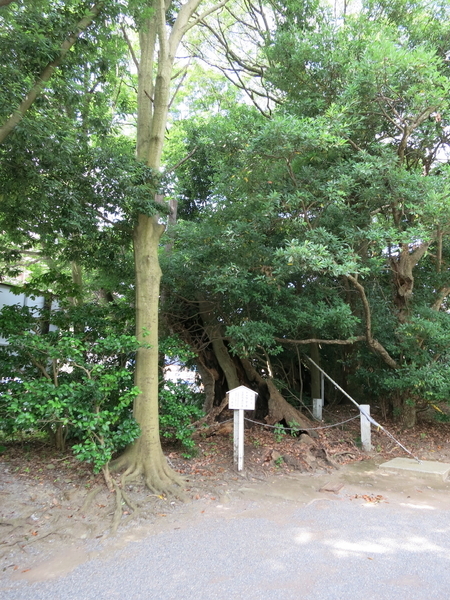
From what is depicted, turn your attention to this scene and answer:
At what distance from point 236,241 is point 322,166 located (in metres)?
2.50

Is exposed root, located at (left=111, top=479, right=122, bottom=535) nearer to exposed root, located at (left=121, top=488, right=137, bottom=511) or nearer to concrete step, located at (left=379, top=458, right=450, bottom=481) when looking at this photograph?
exposed root, located at (left=121, top=488, right=137, bottom=511)

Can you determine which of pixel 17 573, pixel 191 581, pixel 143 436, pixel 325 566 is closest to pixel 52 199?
pixel 143 436

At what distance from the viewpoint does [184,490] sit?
240 inches

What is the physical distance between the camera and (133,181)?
263 inches

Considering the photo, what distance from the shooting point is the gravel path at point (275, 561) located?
3393 mm

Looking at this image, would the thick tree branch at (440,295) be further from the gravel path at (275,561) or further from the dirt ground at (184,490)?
the gravel path at (275,561)

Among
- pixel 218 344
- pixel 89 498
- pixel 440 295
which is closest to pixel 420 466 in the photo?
pixel 440 295

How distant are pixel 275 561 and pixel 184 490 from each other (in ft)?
7.94

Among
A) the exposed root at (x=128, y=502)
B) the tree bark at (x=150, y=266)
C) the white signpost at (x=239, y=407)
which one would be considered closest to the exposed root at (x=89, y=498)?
the exposed root at (x=128, y=502)

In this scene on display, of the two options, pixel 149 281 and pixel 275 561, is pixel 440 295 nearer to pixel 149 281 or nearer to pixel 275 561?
pixel 149 281

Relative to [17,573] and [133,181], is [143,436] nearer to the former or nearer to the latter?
[17,573]

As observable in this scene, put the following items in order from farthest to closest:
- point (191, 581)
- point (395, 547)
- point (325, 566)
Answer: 1. point (395, 547)
2. point (325, 566)
3. point (191, 581)

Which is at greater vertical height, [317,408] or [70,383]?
[70,383]

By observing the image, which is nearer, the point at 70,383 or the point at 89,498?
the point at 89,498
